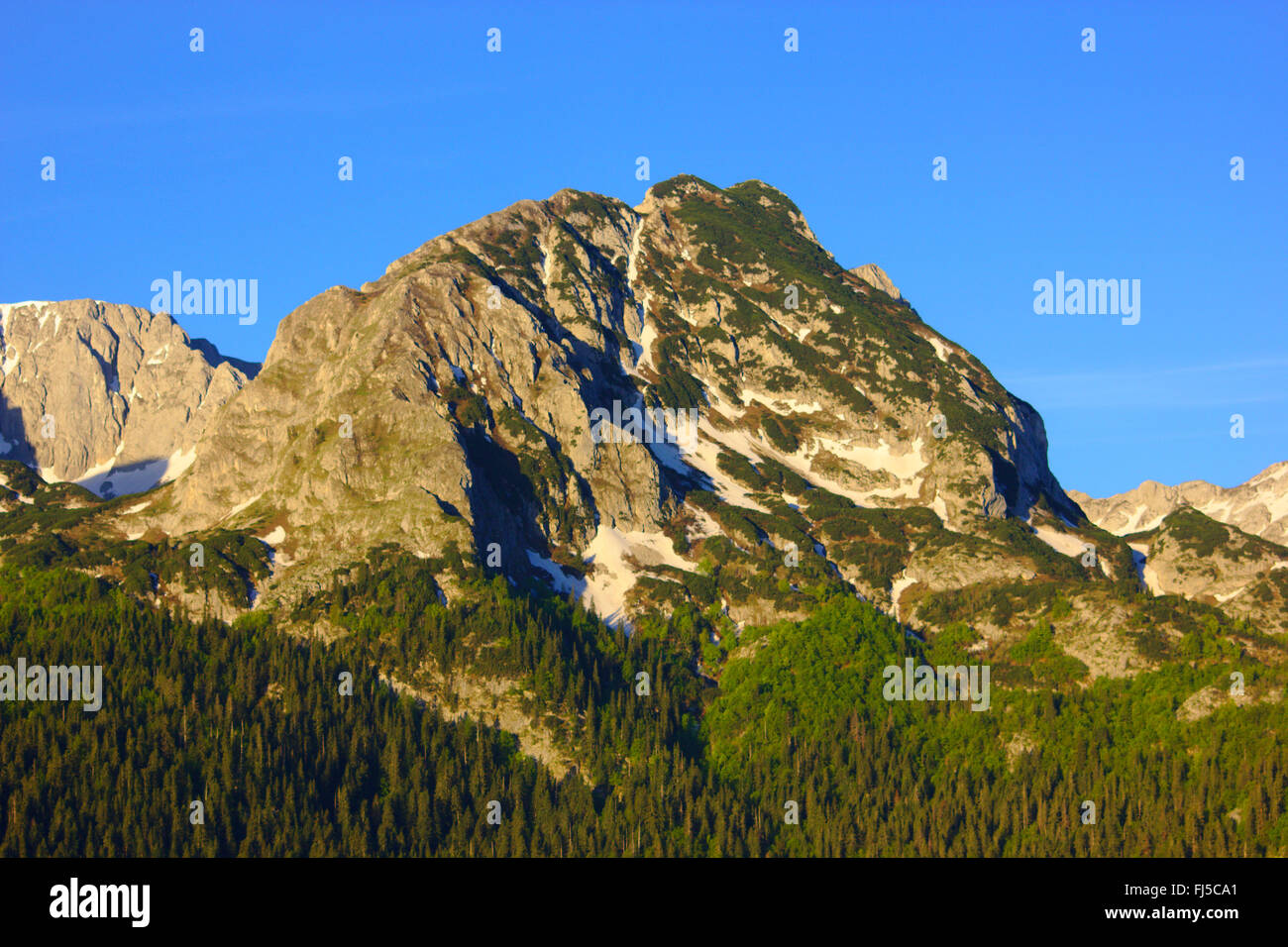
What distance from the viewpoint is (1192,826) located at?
7844 inches

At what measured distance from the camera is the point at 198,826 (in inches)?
7766
